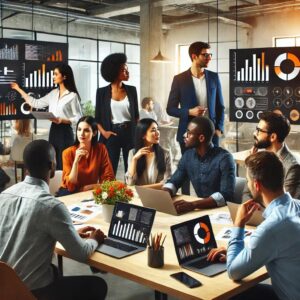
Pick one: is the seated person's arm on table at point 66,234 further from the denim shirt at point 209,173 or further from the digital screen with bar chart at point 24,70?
the digital screen with bar chart at point 24,70

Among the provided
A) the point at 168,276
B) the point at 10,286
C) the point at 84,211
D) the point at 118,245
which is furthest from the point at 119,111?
the point at 10,286

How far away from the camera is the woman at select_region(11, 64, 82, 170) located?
20.5 feet

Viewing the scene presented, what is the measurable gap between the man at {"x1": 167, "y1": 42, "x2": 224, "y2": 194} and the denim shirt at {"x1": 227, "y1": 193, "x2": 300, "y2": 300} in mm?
3649

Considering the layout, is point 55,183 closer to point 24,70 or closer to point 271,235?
point 24,70

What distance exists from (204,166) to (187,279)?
1.82 meters

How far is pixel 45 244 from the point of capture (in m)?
2.50

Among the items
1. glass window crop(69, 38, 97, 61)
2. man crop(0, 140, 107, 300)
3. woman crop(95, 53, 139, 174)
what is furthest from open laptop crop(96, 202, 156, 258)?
glass window crop(69, 38, 97, 61)

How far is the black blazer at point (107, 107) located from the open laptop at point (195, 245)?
364cm

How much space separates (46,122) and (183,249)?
450 cm

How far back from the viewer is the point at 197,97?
19.6 ft

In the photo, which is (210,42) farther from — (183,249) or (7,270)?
(7,270)

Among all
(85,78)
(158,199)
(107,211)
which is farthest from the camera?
(85,78)

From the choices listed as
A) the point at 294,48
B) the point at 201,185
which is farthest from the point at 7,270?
the point at 294,48

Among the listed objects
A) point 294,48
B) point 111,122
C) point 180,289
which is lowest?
point 180,289
